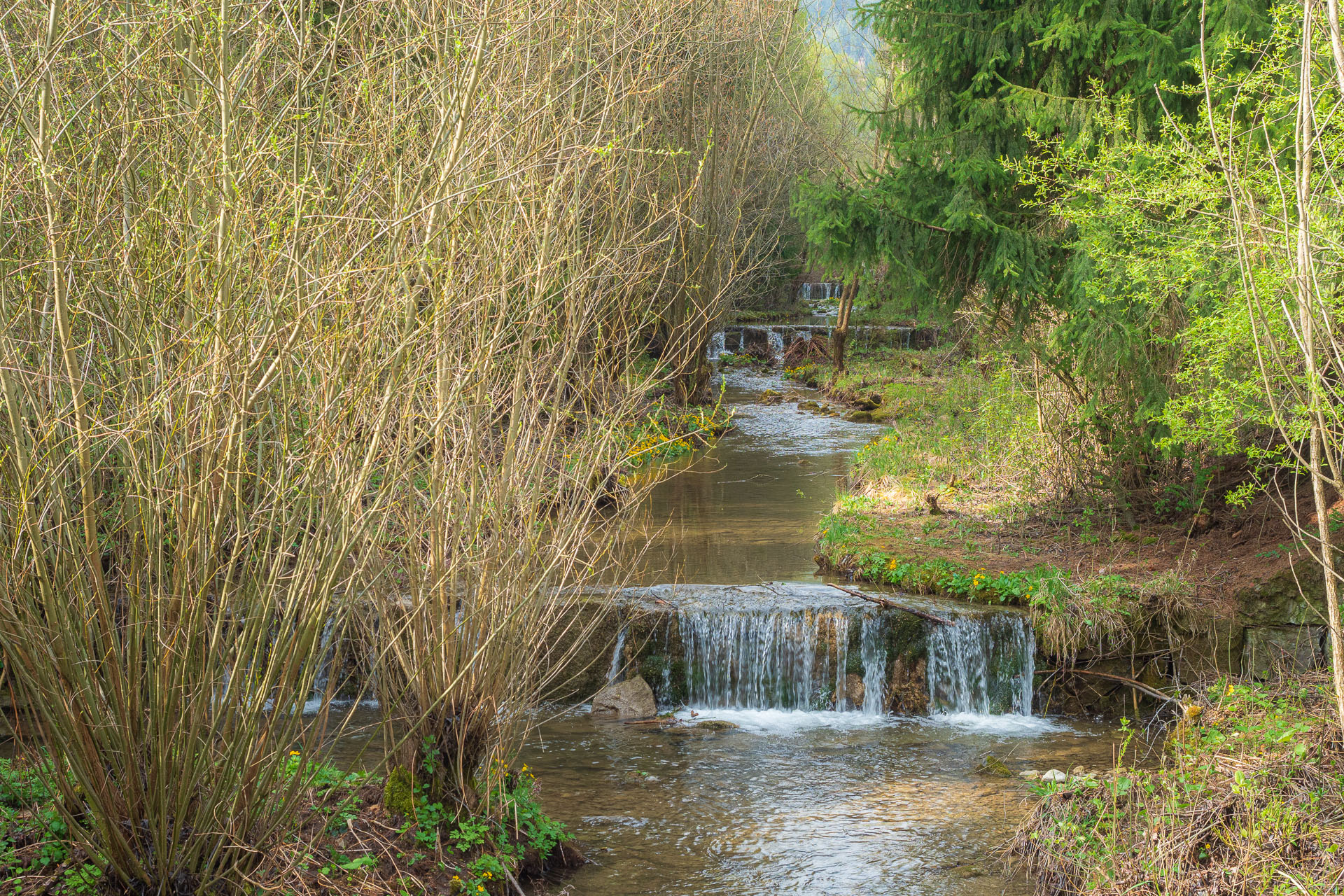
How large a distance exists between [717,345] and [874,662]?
1931 cm

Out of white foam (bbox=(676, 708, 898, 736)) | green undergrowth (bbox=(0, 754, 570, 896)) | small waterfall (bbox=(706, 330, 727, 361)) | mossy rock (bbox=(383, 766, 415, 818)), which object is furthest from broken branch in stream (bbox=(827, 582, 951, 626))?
small waterfall (bbox=(706, 330, 727, 361))

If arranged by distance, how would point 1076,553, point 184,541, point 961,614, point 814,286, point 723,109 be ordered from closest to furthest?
point 184,541, point 961,614, point 1076,553, point 723,109, point 814,286

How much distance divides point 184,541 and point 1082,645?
21.5ft

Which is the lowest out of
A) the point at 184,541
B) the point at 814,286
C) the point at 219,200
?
the point at 184,541

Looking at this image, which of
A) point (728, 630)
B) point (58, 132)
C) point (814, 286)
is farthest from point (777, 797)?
point (814, 286)

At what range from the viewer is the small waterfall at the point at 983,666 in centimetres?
825

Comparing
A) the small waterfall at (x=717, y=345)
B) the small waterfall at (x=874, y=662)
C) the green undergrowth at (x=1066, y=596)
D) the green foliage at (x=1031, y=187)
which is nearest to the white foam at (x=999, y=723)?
the small waterfall at (x=874, y=662)

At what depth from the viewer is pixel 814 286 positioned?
34062 mm

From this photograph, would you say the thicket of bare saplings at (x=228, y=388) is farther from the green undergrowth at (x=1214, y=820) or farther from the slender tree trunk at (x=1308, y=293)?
the green undergrowth at (x=1214, y=820)

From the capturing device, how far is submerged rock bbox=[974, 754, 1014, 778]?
6.87 metres

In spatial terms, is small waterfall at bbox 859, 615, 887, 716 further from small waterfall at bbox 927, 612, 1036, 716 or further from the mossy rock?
the mossy rock

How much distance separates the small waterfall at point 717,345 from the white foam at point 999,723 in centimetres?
1814

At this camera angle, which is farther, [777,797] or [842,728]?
[842,728]

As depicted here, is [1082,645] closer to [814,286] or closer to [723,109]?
[723,109]
